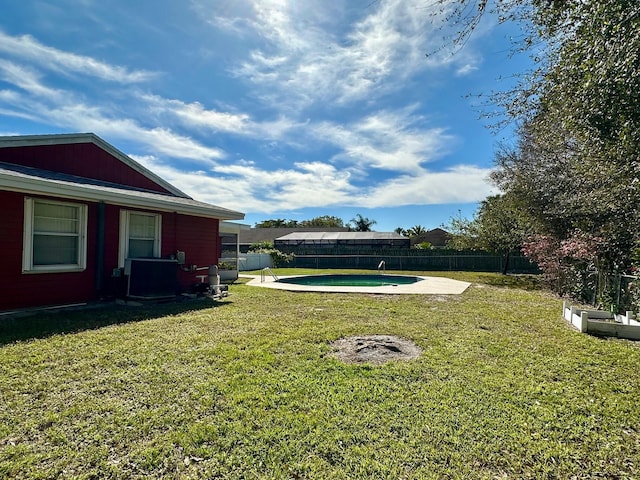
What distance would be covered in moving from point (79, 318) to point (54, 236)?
1.92m

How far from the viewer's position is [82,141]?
862cm

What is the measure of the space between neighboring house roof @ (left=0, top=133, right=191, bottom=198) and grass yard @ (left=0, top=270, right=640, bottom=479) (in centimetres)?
448

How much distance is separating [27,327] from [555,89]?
7963 mm

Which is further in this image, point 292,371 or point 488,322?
point 488,322

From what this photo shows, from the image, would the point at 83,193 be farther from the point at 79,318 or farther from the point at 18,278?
the point at 79,318

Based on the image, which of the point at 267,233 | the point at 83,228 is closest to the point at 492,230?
the point at 83,228

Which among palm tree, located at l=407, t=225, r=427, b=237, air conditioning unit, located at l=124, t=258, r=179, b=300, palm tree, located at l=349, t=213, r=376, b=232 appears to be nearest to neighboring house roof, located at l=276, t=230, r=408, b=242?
air conditioning unit, located at l=124, t=258, r=179, b=300

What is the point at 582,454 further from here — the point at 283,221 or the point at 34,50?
the point at 283,221

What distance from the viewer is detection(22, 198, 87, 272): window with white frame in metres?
6.12

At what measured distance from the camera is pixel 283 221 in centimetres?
6488

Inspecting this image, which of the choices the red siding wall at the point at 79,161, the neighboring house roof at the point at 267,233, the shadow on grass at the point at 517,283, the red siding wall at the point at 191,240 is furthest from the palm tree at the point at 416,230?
the red siding wall at the point at 79,161

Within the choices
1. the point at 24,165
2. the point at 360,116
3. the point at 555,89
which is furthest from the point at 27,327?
the point at 360,116

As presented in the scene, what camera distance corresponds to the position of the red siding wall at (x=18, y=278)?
19.0ft

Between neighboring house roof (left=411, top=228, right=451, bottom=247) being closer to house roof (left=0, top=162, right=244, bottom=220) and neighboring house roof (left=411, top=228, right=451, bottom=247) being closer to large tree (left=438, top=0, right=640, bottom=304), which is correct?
large tree (left=438, top=0, right=640, bottom=304)
